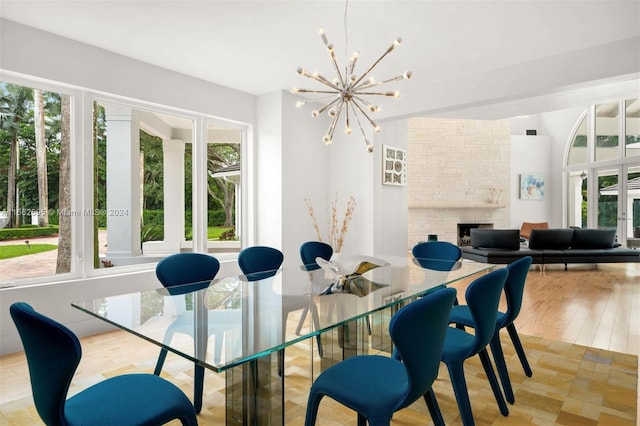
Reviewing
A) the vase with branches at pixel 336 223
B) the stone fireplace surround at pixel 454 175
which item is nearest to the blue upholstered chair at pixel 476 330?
the vase with branches at pixel 336 223

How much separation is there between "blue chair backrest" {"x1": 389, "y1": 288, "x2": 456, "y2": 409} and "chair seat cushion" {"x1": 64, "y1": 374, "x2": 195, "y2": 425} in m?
0.81

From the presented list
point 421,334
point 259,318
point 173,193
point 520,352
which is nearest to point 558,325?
point 520,352

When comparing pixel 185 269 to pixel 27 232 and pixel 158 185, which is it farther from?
pixel 158 185

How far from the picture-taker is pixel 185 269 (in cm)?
274

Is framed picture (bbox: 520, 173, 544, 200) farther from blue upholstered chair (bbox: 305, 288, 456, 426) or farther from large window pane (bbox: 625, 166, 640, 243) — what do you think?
blue upholstered chair (bbox: 305, 288, 456, 426)

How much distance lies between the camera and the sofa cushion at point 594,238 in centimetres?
683

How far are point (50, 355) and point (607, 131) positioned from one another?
11.3 metres

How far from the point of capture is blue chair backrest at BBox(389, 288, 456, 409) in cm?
132

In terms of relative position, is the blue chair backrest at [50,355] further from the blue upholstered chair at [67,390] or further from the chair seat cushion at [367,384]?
the chair seat cushion at [367,384]

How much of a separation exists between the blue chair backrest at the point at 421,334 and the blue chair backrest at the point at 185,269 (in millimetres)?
1673

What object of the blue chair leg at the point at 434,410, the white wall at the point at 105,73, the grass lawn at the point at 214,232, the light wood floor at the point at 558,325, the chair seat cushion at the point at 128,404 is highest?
the white wall at the point at 105,73

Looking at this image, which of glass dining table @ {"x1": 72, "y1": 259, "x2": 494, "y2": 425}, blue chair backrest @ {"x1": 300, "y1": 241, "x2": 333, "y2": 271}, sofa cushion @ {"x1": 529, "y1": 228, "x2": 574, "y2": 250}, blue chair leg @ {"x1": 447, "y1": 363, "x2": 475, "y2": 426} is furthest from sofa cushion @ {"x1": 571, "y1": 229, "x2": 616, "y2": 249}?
blue chair leg @ {"x1": 447, "y1": 363, "x2": 475, "y2": 426}

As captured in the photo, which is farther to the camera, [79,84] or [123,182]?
[123,182]

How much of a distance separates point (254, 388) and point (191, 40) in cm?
297
